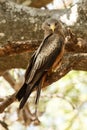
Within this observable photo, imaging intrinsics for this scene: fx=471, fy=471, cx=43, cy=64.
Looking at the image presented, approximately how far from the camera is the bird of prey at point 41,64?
2.20 m

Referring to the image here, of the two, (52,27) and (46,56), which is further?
(52,27)

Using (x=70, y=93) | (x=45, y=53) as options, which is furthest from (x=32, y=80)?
A: (x=70, y=93)

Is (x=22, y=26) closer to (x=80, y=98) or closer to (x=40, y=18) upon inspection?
(x=40, y=18)

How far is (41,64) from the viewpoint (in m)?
2.29

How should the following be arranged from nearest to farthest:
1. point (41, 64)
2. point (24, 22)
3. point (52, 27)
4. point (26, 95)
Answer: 1. point (26, 95)
2. point (41, 64)
3. point (52, 27)
4. point (24, 22)

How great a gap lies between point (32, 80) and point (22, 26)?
3.17ft

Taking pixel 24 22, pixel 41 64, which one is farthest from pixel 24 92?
pixel 24 22

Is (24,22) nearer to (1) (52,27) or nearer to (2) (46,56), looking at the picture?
(1) (52,27)

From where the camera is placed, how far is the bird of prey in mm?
2195

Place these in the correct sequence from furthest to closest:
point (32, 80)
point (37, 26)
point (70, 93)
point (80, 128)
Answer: point (70, 93), point (80, 128), point (37, 26), point (32, 80)

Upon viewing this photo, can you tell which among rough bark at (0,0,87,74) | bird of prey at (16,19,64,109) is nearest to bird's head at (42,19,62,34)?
bird of prey at (16,19,64,109)

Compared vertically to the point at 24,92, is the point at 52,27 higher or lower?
higher

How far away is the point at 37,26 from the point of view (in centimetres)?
311

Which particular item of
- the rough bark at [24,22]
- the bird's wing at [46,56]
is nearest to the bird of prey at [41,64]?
the bird's wing at [46,56]
